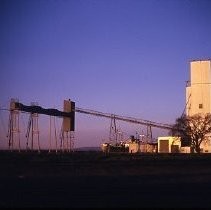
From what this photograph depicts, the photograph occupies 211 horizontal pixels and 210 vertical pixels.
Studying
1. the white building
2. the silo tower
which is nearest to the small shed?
the white building

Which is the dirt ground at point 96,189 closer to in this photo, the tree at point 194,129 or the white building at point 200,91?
the tree at point 194,129

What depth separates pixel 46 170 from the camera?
31484 mm

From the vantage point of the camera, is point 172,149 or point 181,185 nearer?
point 181,185

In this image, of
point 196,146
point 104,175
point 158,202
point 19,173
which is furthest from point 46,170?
point 196,146

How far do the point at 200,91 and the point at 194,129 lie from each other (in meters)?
6.73

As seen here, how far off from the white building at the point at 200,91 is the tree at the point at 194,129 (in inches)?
70.3

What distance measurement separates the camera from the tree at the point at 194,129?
78.6 metres

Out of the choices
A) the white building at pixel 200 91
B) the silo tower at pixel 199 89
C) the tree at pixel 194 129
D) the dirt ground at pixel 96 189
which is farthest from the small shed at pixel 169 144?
the dirt ground at pixel 96 189

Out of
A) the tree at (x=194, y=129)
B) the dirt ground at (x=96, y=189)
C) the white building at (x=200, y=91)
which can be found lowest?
the dirt ground at (x=96, y=189)

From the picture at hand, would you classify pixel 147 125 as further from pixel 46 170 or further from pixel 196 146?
pixel 46 170

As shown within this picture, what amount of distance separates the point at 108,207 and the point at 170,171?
56.5 feet

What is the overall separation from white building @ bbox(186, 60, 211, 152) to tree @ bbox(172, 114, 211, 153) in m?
1.79

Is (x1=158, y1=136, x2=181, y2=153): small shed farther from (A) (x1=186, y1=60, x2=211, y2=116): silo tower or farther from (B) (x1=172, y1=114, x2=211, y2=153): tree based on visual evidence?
(A) (x1=186, y1=60, x2=211, y2=116): silo tower

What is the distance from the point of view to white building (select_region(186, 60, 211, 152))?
262 ft
